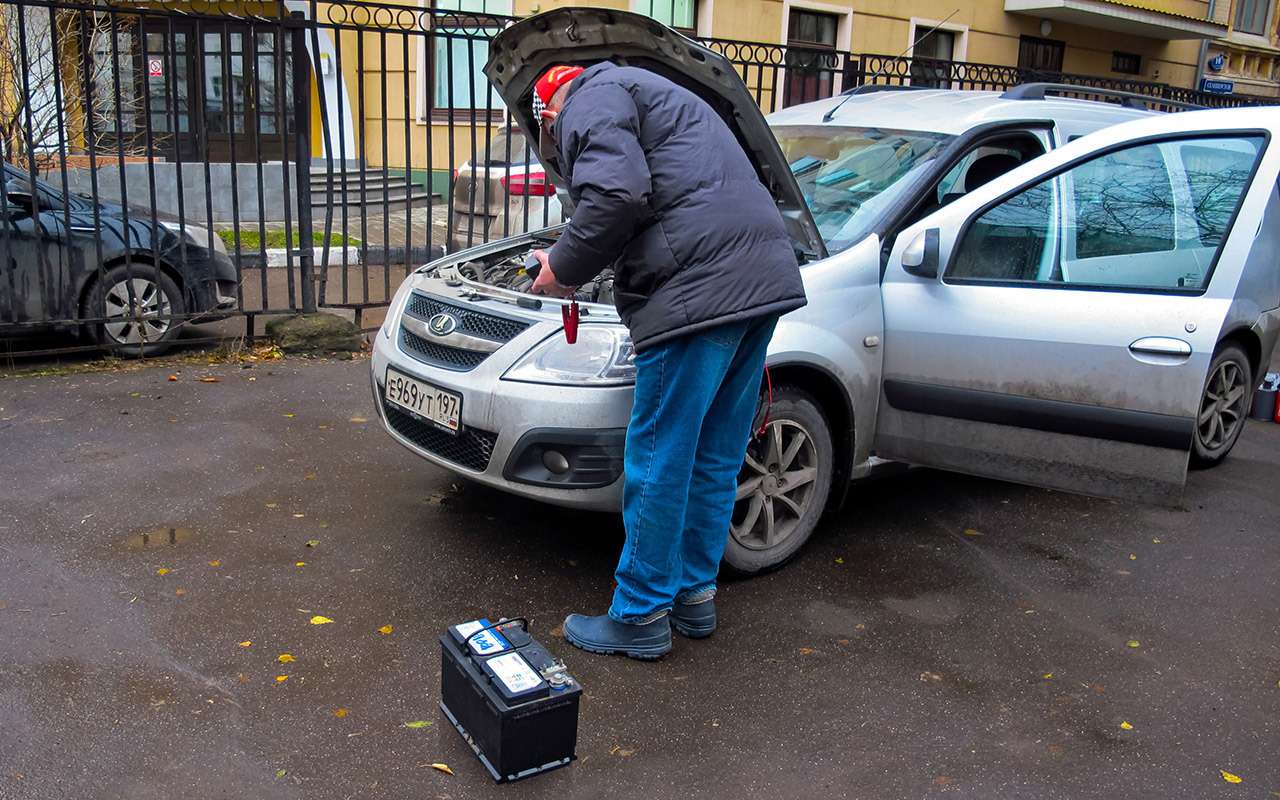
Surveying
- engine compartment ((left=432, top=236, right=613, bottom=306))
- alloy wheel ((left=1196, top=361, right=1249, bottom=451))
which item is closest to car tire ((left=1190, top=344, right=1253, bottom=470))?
alloy wheel ((left=1196, top=361, right=1249, bottom=451))

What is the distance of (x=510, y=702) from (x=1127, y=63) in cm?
2294

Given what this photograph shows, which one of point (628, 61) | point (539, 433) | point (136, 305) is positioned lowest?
point (136, 305)

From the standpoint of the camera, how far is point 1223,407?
543 centimetres

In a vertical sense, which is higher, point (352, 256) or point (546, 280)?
point (546, 280)

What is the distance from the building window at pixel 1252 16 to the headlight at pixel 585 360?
24.3 m

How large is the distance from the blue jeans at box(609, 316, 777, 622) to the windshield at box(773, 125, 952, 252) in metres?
1.09

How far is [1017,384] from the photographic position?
155 inches

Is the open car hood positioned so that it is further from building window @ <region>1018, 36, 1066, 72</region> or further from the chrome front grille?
building window @ <region>1018, 36, 1066, 72</region>

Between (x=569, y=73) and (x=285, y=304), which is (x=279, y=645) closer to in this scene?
(x=569, y=73)

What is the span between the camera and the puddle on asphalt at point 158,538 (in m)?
4.01

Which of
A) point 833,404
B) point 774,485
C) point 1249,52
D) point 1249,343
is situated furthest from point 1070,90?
point 1249,52

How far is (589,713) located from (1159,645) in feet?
6.45

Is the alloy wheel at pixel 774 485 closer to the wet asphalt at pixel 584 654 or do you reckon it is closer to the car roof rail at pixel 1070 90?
the wet asphalt at pixel 584 654

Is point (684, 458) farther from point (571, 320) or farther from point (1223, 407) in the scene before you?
point (1223, 407)
